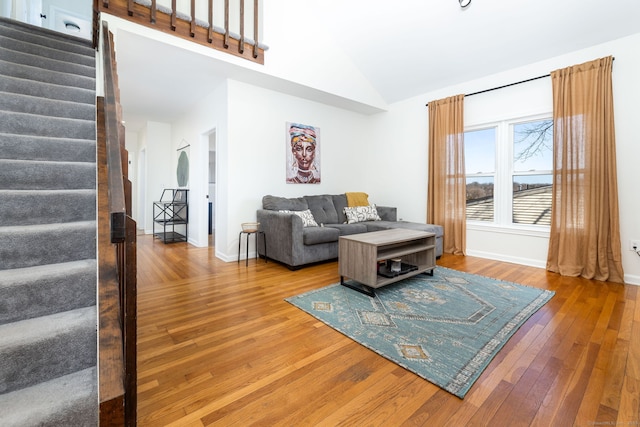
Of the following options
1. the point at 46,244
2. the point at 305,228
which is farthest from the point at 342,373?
the point at 305,228

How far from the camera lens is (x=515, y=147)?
12.9 ft

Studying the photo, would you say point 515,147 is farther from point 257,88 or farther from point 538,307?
point 257,88

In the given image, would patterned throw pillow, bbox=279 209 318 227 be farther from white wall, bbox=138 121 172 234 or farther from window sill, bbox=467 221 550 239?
white wall, bbox=138 121 172 234

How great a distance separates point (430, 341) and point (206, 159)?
A: 4.29 meters

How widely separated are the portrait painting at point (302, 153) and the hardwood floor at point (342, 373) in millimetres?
2487

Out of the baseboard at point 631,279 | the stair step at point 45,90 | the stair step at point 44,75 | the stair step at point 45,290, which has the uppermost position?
the stair step at point 44,75

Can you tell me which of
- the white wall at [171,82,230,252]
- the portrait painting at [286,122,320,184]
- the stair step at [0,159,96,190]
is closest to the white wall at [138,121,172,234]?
the white wall at [171,82,230,252]

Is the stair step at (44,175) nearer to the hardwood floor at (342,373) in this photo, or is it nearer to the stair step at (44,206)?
the stair step at (44,206)

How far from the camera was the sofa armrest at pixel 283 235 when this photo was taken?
3.44m

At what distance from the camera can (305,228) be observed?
367cm

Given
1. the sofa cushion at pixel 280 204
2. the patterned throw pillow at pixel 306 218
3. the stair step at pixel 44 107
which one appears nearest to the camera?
the stair step at pixel 44 107

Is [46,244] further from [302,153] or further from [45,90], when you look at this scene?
[302,153]

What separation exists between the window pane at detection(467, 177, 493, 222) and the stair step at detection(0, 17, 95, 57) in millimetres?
5108

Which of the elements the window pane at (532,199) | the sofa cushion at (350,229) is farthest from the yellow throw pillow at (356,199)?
the window pane at (532,199)
